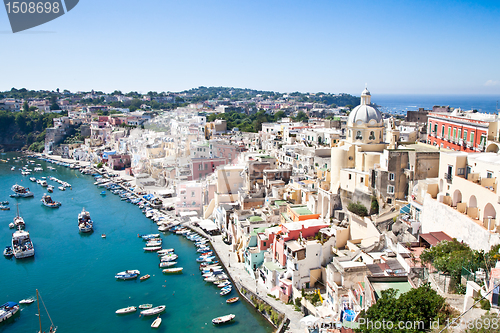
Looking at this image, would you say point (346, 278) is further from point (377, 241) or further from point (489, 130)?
point (489, 130)

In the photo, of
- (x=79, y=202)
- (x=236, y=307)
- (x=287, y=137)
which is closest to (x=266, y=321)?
(x=236, y=307)

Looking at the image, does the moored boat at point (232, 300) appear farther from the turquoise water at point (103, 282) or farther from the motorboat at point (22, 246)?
the motorboat at point (22, 246)

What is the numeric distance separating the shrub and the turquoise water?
4.54 metres

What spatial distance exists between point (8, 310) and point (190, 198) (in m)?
10.2

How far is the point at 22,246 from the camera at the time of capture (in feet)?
55.7

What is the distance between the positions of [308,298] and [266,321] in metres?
1.48

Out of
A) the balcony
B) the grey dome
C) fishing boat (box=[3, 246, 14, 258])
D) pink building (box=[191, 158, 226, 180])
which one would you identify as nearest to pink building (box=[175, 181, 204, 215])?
pink building (box=[191, 158, 226, 180])

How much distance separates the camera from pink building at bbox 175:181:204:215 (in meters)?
20.8

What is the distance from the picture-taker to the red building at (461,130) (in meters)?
12.2

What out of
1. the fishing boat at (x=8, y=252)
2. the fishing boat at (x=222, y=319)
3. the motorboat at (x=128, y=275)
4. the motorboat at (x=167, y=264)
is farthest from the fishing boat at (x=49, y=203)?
the fishing boat at (x=222, y=319)

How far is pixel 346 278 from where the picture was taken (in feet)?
32.4

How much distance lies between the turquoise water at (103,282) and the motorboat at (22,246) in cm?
27

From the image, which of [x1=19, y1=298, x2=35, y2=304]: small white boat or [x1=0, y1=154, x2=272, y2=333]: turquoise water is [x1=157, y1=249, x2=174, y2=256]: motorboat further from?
[x1=19, y1=298, x2=35, y2=304]: small white boat

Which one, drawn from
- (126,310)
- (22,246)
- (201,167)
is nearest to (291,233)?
(126,310)
